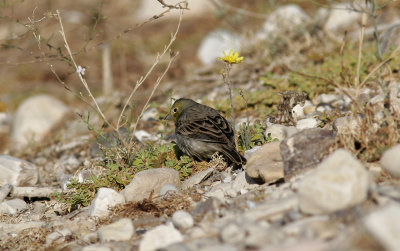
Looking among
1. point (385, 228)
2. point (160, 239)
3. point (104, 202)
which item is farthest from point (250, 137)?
point (385, 228)

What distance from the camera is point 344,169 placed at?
361 centimetres

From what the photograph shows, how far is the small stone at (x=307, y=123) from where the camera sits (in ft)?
21.6

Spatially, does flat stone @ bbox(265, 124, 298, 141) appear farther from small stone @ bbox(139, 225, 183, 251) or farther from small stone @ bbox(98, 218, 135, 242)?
small stone @ bbox(139, 225, 183, 251)

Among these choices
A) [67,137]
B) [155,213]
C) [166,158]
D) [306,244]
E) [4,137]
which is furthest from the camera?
[4,137]

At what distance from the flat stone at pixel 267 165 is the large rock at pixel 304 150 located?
168mm

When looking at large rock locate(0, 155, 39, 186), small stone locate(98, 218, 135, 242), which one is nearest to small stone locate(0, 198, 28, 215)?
large rock locate(0, 155, 39, 186)

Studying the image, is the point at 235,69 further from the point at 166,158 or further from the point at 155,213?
the point at 155,213

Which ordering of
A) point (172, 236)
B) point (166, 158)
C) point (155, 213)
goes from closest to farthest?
point (172, 236) < point (155, 213) < point (166, 158)

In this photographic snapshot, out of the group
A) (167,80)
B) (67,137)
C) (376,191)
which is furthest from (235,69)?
(376,191)

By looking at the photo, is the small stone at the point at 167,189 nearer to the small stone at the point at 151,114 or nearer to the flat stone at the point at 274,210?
the flat stone at the point at 274,210

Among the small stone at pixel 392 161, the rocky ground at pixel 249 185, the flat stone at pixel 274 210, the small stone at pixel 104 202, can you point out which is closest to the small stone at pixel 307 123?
the rocky ground at pixel 249 185

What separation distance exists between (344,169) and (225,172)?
245cm

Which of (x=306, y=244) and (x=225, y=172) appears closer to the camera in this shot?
(x=306, y=244)

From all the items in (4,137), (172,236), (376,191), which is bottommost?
(4,137)
